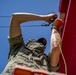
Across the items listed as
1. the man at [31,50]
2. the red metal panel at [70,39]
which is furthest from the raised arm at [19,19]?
the red metal panel at [70,39]

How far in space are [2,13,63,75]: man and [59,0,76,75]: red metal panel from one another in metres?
0.19

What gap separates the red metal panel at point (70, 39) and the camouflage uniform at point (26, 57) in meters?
0.28

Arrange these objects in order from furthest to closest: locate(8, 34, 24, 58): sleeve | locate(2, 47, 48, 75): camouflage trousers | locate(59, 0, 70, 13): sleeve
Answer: locate(59, 0, 70, 13): sleeve, locate(8, 34, 24, 58): sleeve, locate(2, 47, 48, 75): camouflage trousers

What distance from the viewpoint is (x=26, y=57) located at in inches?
79.5

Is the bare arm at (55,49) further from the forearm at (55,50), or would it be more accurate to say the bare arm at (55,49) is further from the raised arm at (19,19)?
the raised arm at (19,19)

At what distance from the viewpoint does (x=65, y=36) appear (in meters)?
2.39

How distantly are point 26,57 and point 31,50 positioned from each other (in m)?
0.13

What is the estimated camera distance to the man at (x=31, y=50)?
1.95 meters

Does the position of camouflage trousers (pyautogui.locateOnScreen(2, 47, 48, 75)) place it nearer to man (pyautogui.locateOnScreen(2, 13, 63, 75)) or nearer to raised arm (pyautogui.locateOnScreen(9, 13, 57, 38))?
man (pyautogui.locateOnScreen(2, 13, 63, 75))

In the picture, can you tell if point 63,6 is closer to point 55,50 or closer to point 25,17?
point 25,17

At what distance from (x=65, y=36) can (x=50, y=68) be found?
1.47ft

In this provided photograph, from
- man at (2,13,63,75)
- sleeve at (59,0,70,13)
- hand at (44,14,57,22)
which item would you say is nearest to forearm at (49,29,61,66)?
man at (2,13,63,75)

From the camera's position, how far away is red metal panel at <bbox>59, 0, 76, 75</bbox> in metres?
2.39

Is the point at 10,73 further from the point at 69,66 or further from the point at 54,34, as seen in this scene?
the point at 69,66
